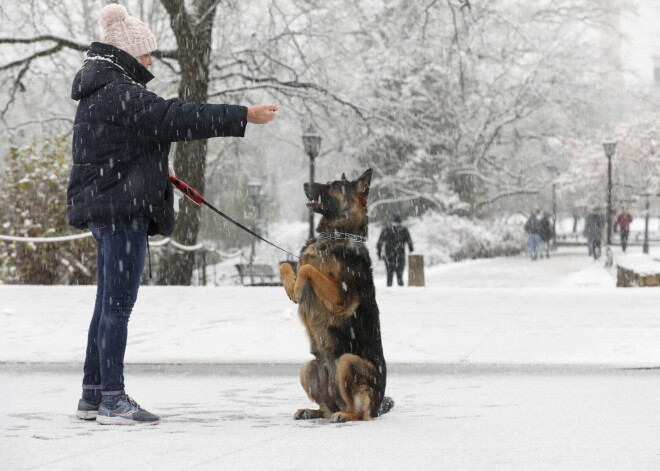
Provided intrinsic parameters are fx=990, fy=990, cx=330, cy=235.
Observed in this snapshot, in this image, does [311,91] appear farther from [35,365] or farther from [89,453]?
[89,453]

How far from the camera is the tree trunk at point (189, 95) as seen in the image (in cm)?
1933

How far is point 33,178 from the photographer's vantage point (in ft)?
63.7

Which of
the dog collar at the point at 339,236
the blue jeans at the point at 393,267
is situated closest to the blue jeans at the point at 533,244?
the blue jeans at the point at 393,267

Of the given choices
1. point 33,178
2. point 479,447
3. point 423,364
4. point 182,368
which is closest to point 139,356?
point 182,368

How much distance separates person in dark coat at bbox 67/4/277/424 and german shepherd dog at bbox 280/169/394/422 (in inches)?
26.5

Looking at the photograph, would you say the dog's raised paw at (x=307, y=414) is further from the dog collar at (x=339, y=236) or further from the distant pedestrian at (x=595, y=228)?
the distant pedestrian at (x=595, y=228)

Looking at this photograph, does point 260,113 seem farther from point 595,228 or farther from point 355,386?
point 595,228

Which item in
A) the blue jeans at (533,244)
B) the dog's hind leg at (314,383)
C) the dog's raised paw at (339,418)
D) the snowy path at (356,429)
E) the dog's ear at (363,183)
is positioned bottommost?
the snowy path at (356,429)

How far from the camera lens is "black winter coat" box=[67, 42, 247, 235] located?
17.1 ft

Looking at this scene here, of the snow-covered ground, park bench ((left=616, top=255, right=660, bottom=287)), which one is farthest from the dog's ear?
park bench ((left=616, top=255, right=660, bottom=287))

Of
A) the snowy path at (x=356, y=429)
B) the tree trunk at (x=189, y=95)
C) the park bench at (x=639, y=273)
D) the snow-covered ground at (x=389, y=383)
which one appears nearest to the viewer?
the snowy path at (x=356, y=429)

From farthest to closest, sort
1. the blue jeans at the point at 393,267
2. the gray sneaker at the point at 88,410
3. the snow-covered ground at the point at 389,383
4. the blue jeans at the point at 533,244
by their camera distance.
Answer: the blue jeans at the point at 533,244 → the blue jeans at the point at 393,267 → the gray sneaker at the point at 88,410 → the snow-covered ground at the point at 389,383

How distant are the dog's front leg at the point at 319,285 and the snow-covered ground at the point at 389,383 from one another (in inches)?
29.0

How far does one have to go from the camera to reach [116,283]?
5.43 metres
